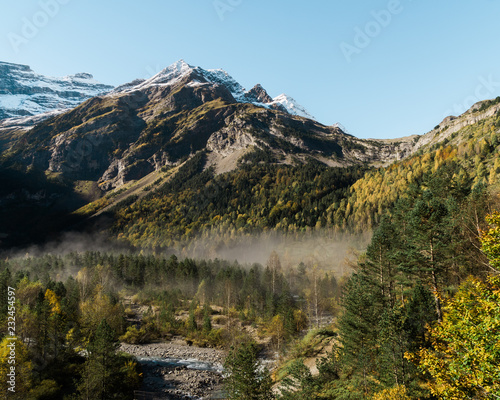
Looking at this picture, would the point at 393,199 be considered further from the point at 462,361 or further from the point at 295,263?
the point at 462,361

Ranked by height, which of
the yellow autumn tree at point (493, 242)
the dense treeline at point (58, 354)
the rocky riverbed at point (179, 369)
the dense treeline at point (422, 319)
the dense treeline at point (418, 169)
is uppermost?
the dense treeline at point (418, 169)

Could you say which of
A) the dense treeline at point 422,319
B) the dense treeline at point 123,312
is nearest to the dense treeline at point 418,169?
the dense treeline at point 123,312

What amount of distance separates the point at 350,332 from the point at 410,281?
421 inches

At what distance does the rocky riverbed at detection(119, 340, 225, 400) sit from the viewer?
176ft

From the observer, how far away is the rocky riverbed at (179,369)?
53.7 metres

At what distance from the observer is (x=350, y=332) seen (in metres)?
33.5

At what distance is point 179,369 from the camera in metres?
65.2

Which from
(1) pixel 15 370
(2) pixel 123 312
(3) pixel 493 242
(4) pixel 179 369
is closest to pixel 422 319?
(3) pixel 493 242

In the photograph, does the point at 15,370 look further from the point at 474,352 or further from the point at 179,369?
the point at 474,352

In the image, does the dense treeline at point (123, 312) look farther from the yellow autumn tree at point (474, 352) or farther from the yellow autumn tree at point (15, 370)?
the yellow autumn tree at point (474, 352)

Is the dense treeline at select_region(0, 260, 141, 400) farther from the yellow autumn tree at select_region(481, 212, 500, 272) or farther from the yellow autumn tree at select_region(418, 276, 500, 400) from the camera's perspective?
the yellow autumn tree at select_region(481, 212, 500, 272)

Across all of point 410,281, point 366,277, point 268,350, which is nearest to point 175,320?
point 268,350

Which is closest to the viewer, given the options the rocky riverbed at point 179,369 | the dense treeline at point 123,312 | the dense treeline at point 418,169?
the dense treeline at point 123,312

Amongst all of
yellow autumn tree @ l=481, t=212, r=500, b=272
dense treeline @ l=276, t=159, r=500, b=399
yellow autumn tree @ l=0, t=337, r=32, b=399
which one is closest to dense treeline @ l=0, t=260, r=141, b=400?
yellow autumn tree @ l=0, t=337, r=32, b=399
